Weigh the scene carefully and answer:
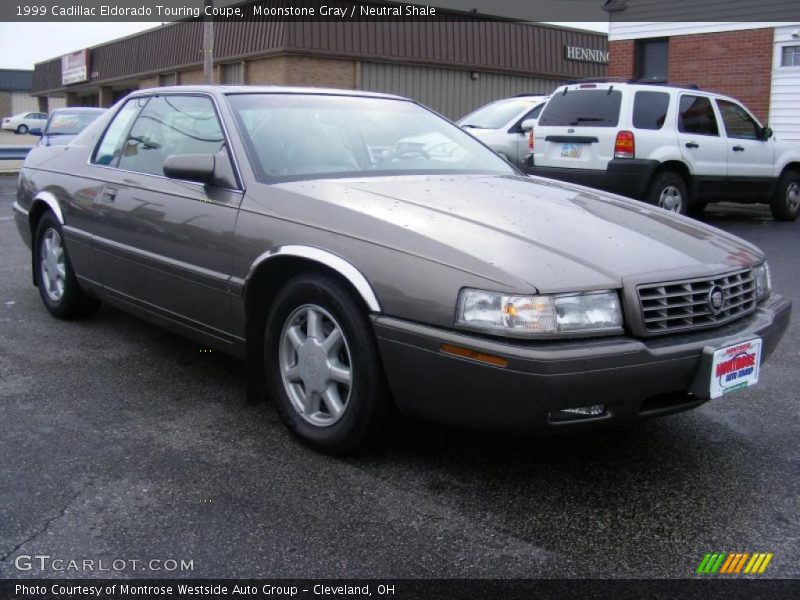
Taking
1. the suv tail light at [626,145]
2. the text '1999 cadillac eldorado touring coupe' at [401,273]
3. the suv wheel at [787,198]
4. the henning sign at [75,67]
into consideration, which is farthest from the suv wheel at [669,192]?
the henning sign at [75,67]

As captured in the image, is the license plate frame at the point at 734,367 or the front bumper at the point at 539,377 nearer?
the front bumper at the point at 539,377

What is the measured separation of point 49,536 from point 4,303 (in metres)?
3.73

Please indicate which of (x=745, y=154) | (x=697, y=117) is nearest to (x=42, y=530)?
(x=697, y=117)

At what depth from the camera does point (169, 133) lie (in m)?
4.42

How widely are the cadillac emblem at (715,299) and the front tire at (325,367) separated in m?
1.20

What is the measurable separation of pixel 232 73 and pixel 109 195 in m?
23.6

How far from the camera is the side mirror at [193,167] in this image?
3.69 meters

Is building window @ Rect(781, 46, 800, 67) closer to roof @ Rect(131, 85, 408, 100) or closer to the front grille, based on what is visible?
roof @ Rect(131, 85, 408, 100)

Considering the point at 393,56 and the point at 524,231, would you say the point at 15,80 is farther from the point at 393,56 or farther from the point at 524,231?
the point at 524,231

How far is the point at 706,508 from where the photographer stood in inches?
114

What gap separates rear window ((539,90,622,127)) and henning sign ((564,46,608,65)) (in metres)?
21.2

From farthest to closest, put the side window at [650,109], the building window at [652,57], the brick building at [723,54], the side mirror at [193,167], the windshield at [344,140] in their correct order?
the building window at [652,57], the brick building at [723,54], the side window at [650,109], the windshield at [344,140], the side mirror at [193,167]

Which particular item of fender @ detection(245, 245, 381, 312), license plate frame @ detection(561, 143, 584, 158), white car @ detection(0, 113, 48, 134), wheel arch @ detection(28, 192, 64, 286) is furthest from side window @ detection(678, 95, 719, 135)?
white car @ detection(0, 113, 48, 134)

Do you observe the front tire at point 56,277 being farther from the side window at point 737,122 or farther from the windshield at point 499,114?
the side window at point 737,122
